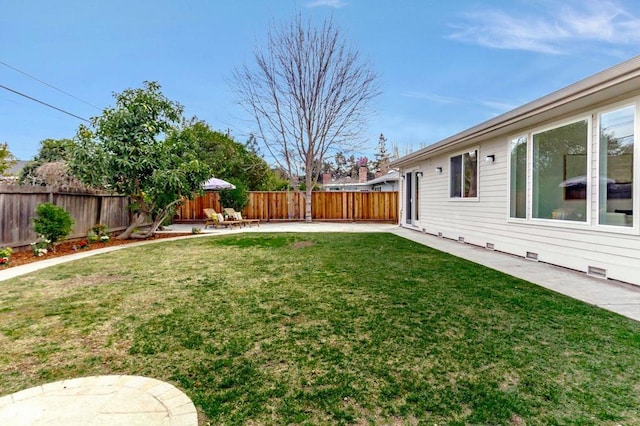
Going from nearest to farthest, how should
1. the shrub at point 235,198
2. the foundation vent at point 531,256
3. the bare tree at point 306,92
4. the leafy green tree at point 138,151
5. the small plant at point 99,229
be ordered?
the foundation vent at point 531,256
the leafy green tree at point 138,151
the small plant at point 99,229
the shrub at point 235,198
the bare tree at point 306,92

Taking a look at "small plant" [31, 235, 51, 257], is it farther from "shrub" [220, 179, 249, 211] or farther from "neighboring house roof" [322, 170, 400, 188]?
"neighboring house roof" [322, 170, 400, 188]

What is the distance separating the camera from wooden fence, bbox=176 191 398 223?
1836 centimetres

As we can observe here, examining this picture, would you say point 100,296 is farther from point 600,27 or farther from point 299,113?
point 299,113

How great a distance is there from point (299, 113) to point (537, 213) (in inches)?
571

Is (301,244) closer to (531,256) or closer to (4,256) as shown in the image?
(531,256)

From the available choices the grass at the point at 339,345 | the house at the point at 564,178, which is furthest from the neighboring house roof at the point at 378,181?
the grass at the point at 339,345

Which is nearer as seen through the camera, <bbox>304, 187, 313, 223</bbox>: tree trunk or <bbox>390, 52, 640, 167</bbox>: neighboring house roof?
<bbox>390, 52, 640, 167</bbox>: neighboring house roof

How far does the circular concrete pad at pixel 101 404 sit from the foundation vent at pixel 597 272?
5757 mm

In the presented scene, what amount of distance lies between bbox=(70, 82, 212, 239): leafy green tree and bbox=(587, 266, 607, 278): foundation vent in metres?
9.19

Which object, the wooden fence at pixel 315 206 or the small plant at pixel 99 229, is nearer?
the small plant at pixel 99 229

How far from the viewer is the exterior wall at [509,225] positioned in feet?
16.2

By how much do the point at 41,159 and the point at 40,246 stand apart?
25.3ft

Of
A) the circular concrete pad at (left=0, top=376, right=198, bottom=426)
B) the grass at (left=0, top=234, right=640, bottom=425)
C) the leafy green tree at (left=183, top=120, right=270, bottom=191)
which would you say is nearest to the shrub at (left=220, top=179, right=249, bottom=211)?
the leafy green tree at (left=183, top=120, right=270, bottom=191)

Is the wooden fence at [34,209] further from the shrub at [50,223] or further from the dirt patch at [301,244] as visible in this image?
the dirt patch at [301,244]
